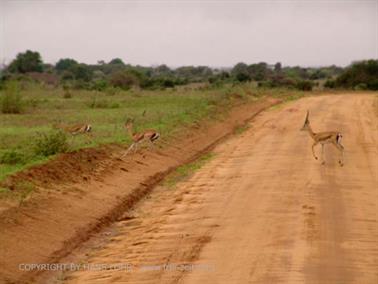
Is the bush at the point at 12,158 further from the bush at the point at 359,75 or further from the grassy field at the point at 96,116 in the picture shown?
the bush at the point at 359,75

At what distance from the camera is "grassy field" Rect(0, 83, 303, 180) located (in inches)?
734

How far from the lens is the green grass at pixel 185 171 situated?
16.9 metres

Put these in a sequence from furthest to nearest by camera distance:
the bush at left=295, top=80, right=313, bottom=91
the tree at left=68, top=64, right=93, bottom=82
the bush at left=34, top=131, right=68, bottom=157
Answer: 1. the tree at left=68, top=64, right=93, bottom=82
2. the bush at left=295, top=80, right=313, bottom=91
3. the bush at left=34, top=131, right=68, bottom=157

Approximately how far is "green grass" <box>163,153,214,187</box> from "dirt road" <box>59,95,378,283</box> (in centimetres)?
31

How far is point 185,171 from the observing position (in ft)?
59.5

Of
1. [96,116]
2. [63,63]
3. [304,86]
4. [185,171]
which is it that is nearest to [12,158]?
[185,171]

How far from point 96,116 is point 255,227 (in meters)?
18.3

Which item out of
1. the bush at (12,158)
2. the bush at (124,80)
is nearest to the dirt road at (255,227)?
the bush at (12,158)

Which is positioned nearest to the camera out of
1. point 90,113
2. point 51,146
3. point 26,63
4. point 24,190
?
point 24,190

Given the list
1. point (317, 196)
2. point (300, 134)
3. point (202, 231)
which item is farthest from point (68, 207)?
point (300, 134)

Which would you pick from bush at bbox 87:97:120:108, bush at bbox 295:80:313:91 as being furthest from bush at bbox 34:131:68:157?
bush at bbox 295:80:313:91

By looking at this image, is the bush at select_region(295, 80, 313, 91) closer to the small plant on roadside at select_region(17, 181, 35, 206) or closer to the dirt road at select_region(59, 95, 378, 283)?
the dirt road at select_region(59, 95, 378, 283)

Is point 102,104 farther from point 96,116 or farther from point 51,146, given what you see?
point 51,146

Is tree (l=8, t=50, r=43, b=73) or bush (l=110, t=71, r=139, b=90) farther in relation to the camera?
tree (l=8, t=50, r=43, b=73)
